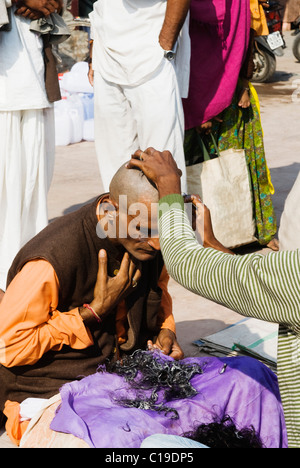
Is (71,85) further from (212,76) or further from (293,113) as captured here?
(212,76)

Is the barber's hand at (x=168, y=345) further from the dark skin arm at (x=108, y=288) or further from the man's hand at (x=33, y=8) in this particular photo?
the man's hand at (x=33, y=8)

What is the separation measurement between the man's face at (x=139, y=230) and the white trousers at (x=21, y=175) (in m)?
1.69

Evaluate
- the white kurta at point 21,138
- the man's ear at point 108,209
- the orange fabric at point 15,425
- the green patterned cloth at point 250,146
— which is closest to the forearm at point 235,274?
the man's ear at point 108,209

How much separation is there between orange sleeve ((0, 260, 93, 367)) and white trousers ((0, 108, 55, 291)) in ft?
5.39

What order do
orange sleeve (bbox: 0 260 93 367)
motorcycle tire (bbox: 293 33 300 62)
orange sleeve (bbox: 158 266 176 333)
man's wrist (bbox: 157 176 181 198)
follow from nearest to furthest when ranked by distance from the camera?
man's wrist (bbox: 157 176 181 198) < orange sleeve (bbox: 0 260 93 367) < orange sleeve (bbox: 158 266 176 333) < motorcycle tire (bbox: 293 33 300 62)

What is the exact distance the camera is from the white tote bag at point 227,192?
4730 millimetres

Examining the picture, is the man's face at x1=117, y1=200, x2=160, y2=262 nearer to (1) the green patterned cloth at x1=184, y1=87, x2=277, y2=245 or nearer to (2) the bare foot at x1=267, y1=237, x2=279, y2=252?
(1) the green patterned cloth at x1=184, y1=87, x2=277, y2=245

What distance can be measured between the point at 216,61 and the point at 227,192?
0.85 metres

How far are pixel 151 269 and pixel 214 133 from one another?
209 centimetres

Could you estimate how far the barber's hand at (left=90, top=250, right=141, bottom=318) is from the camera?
2.78 metres

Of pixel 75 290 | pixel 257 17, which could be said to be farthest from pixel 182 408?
pixel 257 17

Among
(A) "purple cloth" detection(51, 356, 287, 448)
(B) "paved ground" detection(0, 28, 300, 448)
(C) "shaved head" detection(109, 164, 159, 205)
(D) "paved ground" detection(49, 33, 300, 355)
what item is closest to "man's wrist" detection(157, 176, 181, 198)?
(C) "shaved head" detection(109, 164, 159, 205)

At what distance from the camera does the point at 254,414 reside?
2.66 metres
